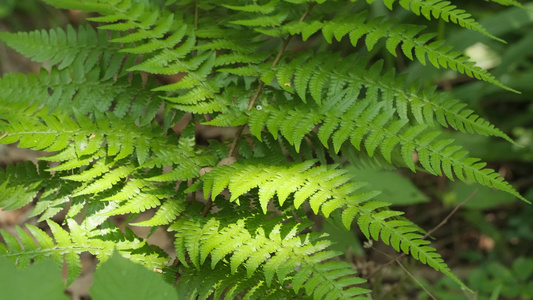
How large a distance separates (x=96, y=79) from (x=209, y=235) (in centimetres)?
81

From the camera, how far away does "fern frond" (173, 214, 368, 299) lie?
148cm

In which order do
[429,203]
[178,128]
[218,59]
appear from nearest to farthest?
[218,59], [178,128], [429,203]

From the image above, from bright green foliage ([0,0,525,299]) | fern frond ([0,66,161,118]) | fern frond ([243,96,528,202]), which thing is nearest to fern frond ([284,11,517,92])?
bright green foliage ([0,0,525,299])

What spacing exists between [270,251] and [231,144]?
1.68 feet

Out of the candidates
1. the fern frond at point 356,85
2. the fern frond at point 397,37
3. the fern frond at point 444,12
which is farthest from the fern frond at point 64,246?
the fern frond at point 444,12

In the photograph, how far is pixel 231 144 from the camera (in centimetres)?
191

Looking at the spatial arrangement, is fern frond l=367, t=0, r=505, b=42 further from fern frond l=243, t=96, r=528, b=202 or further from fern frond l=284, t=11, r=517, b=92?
fern frond l=243, t=96, r=528, b=202

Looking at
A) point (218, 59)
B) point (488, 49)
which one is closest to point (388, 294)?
point (218, 59)

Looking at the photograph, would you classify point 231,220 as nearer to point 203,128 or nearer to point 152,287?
point 152,287

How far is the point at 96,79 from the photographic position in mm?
1952

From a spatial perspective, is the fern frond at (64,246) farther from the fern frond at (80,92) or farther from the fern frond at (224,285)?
the fern frond at (80,92)

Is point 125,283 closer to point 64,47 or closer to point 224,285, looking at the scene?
point 224,285

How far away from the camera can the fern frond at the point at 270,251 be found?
58.2 inches

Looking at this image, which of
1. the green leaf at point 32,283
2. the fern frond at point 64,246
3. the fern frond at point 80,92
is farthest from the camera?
the fern frond at point 80,92
